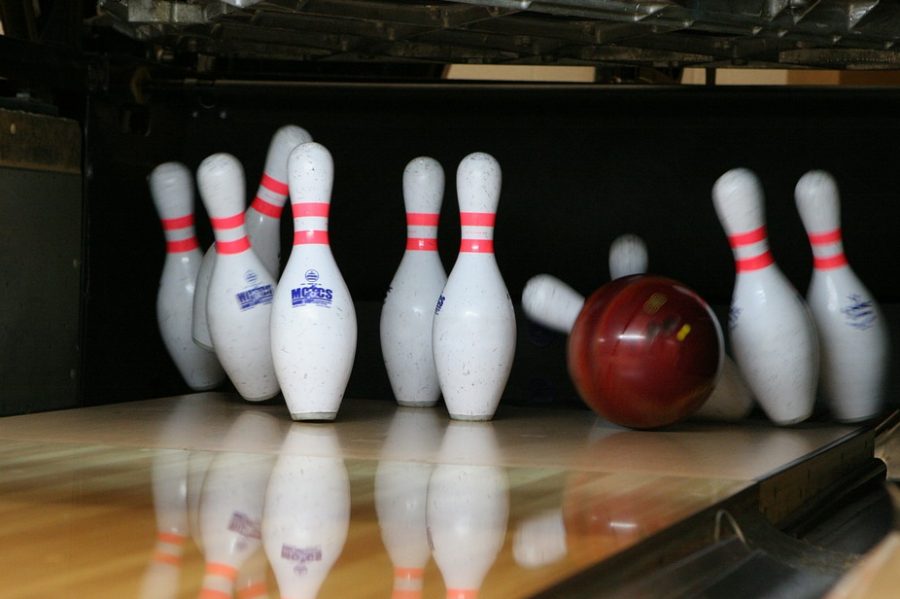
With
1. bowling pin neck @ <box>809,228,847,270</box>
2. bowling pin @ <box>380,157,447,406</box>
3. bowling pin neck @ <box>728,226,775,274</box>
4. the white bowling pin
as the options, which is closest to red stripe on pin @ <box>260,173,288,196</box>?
bowling pin @ <box>380,157,447,406</box>

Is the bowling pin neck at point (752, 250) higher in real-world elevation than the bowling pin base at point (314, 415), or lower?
higher

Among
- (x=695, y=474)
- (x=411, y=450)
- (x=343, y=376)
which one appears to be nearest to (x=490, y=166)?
(x=343, y=376)

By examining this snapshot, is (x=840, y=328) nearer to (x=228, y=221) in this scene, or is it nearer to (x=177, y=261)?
(x=228, y=221)

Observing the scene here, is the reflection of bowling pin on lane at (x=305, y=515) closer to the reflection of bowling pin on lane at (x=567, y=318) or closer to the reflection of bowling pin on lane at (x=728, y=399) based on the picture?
the reflection of bowling pin on lane at (x=567, y=318)

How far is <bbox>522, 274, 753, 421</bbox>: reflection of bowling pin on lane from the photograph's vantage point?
2.26m

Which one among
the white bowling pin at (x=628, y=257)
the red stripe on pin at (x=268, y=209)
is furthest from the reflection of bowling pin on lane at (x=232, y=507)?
the white bowling pin at (x=628, y=257)

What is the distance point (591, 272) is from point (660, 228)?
159mm

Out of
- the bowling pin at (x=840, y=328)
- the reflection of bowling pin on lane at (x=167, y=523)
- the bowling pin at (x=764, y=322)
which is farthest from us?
the bowling pin at (x=840, y=328)

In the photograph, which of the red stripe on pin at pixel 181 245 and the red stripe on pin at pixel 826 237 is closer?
the red stripe on pin at pixel 826 237

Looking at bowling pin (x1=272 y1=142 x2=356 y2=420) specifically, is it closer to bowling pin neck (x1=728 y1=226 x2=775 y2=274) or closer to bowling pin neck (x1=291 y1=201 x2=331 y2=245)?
bowling pin neck (x1=291 y1=201 x2=331 y2=245)

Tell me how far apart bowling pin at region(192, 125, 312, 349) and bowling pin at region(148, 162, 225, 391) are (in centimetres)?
9

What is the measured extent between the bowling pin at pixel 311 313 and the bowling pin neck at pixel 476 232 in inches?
8.8

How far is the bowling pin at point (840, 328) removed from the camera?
225cm

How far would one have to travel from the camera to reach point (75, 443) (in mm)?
1814
